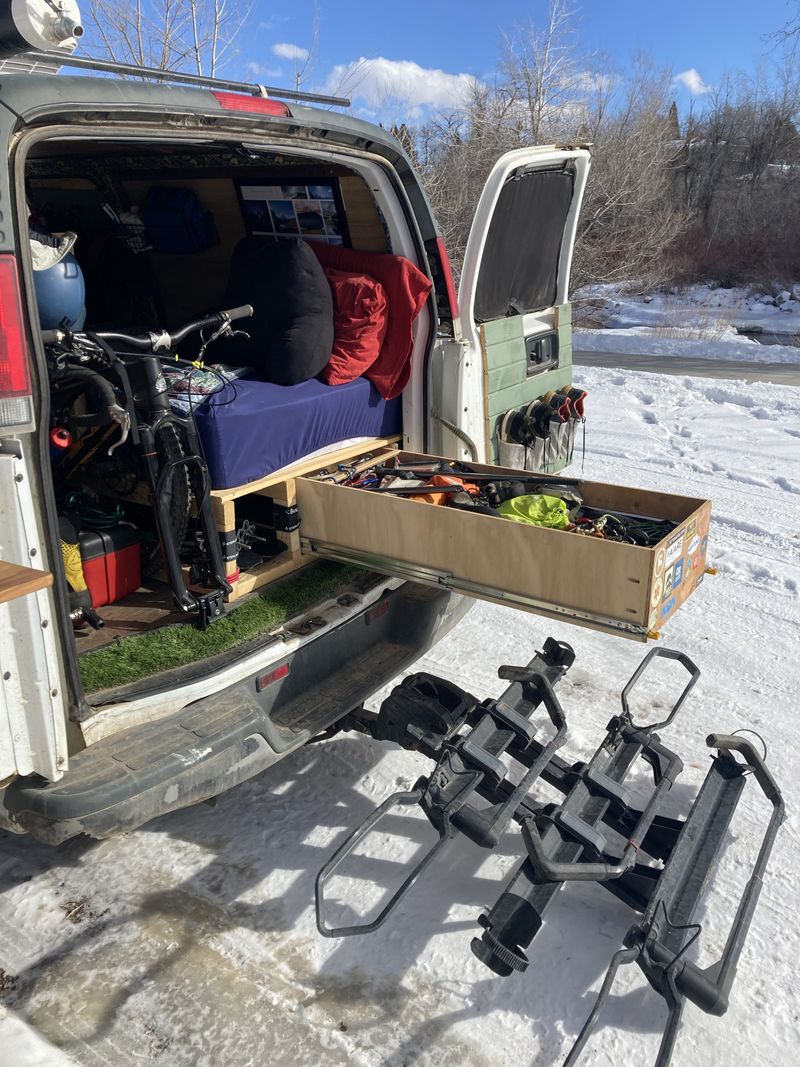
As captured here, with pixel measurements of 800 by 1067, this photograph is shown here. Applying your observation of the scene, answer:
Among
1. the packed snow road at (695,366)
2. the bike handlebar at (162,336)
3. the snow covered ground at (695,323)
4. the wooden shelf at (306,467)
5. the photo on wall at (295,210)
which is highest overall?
the photo on wall at (295,210)

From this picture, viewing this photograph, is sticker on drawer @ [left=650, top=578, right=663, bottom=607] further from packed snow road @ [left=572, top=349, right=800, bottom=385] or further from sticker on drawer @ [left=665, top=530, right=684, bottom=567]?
packed snow road @ [left=572, top=349, right=800, bottom=385]

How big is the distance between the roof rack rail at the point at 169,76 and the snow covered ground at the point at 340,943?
8.50 ft

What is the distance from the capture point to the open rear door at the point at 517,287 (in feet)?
12.3

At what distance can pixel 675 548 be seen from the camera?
8.94 ft

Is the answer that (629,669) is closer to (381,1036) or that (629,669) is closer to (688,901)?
(688,901)

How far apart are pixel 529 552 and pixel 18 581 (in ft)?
5.10

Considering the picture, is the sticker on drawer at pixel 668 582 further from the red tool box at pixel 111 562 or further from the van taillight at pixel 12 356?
the red tool box at pixel 111 562

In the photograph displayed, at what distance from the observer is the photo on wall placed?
4180mm

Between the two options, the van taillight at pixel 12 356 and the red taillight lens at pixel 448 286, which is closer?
the van taillight at pixel 12 356

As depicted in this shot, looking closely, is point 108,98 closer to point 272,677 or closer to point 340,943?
point 272,677

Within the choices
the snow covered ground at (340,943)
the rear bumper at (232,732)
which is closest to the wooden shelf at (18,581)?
the rear bumper at (232,732)

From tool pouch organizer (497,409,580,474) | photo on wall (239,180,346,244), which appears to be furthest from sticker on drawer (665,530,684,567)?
photo on wall (239,180,346,244)

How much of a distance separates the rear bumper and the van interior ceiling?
1.35 ft

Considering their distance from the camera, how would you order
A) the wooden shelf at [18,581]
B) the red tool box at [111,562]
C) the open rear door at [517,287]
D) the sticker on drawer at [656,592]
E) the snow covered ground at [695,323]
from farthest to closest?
the snow covered ground at [695,323] < the open rear door at [517,287] < the red tool box at [111,562] < the sticker on drawer at [656,592] < the wooden shelf at [18,581]
